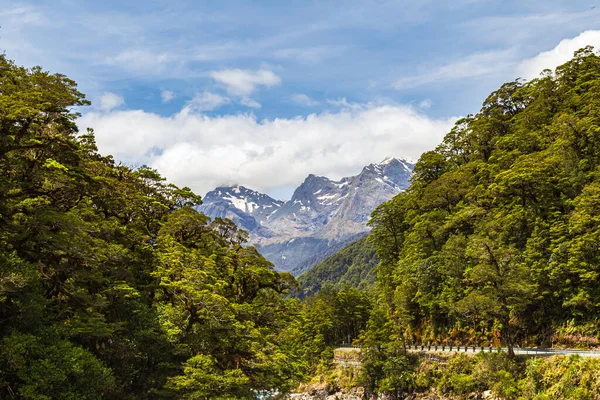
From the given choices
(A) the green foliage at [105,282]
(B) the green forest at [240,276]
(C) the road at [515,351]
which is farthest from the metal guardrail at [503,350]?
(A) the green foliage at [105,282]

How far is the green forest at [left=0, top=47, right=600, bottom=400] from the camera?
20.0 meters

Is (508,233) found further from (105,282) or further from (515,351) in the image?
(105,282)

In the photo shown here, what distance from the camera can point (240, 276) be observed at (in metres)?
35.9

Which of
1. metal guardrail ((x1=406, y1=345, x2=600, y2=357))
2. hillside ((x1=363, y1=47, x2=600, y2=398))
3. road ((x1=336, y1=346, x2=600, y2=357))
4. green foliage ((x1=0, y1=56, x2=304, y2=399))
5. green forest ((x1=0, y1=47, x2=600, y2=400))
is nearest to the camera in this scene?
green foliage ((x1=0, y1=56, x2=304, y2=399))

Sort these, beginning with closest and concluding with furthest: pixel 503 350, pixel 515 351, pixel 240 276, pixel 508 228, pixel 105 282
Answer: pixel 105 282, pixel 240 276, pixel 515 351, pixel 503 350, pixel 508 228

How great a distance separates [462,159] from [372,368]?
37.3 m

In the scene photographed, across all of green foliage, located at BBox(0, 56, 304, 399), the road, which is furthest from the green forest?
the road

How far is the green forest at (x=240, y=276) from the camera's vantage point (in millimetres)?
19969

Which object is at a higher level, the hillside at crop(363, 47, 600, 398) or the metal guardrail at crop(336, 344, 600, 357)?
the hillside at crop(363, 47, 600, 398)

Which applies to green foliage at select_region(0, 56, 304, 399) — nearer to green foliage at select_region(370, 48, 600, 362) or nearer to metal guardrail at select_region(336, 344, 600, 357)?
metal guardrail at select_region(336, 344, 600, 357)

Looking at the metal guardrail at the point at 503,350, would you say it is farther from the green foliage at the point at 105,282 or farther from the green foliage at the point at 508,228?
the green foliage at the point at 105,282

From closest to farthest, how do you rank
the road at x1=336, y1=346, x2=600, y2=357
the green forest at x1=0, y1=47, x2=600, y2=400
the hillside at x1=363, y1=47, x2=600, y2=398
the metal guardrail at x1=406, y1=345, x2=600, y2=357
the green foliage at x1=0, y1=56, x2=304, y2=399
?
the green foliage at x1=0, y1=56, x2=304, y2=399 < the green forest at x1=0, y1=47, x2=600, y2=400 < the road at x1=336, y1=346, x2=600, y2=357 < the metal guardrail at x1=406, y1=345, x2=600, y2=357 < the hillside at x1=363, y1=47, x2=600, y2=398

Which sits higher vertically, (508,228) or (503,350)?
(508,228)

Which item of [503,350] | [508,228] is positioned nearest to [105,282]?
[503,350]
